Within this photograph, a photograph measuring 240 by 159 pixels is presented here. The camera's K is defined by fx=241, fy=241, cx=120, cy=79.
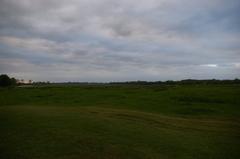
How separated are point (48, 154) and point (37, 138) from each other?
2.13m

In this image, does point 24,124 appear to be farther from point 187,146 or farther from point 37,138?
point 187,146

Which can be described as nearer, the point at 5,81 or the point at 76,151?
the point at 76,151

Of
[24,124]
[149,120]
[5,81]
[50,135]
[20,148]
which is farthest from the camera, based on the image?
[5,81]

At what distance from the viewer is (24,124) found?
12844 millimetres

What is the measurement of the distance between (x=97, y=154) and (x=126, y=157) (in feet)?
3.34

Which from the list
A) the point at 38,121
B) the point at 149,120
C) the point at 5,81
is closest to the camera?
the point at 38,121

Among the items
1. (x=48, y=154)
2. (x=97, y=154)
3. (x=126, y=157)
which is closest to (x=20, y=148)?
(x=48, y=154)

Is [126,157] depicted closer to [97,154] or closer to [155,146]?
[97,154]

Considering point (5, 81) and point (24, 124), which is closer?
point (24, 124)

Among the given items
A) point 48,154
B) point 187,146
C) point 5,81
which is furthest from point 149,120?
point 5,81

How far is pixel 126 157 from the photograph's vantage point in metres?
8.36

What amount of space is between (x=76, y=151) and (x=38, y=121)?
596 centimetres

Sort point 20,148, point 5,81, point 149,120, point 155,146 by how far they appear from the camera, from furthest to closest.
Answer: point 5,81 → point 149,120 → point 155,146 → point 20,148

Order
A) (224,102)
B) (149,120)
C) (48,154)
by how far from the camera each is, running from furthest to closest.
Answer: (224,102) < (149,120) < (48,154)
